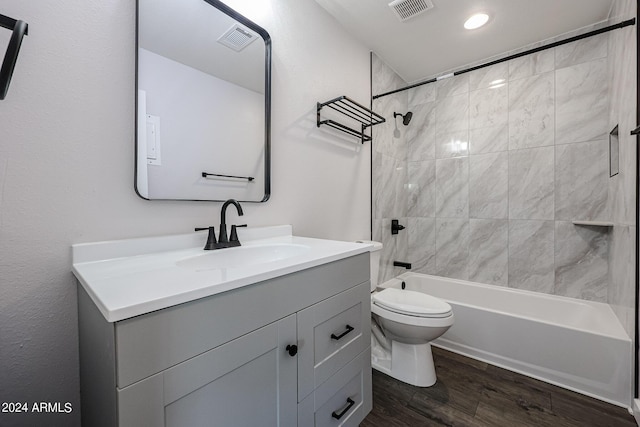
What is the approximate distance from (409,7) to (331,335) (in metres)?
1.99

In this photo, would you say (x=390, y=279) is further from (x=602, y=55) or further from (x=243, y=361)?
(x=602, y=55)

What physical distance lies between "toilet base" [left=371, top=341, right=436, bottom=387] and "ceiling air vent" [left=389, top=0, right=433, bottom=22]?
2.14m

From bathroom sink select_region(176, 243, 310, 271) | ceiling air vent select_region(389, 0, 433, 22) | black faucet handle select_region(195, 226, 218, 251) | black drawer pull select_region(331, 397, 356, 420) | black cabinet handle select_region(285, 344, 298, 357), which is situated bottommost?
black drawer pull select_region(331, 397, 356, 420)

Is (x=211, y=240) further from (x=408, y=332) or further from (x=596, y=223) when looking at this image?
(x=596, y=223)

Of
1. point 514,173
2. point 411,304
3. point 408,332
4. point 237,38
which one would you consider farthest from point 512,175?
point 237,38

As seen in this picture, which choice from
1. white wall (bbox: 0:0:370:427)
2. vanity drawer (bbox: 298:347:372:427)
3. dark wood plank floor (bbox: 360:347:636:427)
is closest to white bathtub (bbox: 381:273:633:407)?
dark wood plank floor (bbox: 360:347:636:427)

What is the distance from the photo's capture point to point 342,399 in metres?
1.10

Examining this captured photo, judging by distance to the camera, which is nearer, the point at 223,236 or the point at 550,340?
the point at 223,236

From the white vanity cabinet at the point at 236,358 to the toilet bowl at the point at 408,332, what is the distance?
20.6 inches

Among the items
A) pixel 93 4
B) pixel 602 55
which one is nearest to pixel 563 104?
pixel 602 55

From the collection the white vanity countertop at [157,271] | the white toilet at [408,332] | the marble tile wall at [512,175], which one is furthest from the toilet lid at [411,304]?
the white vanity countertop at [157,271]

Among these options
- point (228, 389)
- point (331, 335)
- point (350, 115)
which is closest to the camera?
point (228, 389)

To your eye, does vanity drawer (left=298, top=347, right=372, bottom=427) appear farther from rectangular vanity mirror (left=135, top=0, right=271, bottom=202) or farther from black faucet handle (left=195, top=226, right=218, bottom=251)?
rectangular vanity mirror (left=135, top=0, right=271, bottom=202)

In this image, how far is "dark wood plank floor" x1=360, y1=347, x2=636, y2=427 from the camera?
1319 mm
